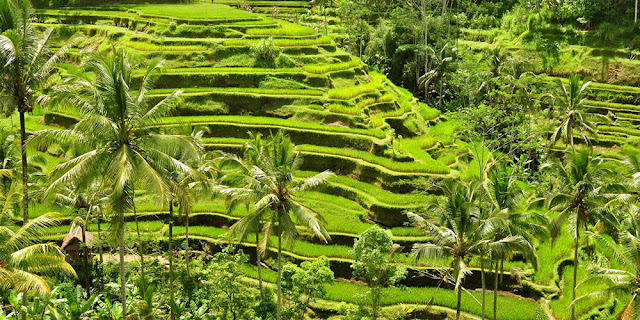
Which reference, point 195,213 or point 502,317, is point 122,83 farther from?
point 502,317

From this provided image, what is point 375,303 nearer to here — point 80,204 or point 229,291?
point 229,291

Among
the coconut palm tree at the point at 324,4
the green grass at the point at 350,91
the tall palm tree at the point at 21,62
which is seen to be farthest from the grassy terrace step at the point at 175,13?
the tall palm tree at the point at 21,62

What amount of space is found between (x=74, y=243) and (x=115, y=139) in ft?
40.8

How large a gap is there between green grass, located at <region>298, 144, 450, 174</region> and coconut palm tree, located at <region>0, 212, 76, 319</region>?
19549 mm

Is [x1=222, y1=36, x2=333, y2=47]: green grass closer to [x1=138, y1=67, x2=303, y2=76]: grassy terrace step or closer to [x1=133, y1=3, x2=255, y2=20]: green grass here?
[x1=138, y1=67, x2=303, y2=76]: grassy terrace step

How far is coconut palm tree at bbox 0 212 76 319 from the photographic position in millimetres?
13391

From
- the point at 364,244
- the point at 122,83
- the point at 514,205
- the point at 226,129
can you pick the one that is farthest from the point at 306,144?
the point at 122,83

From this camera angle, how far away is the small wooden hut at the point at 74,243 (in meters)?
25.2

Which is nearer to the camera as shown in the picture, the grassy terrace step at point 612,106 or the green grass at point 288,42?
the green grass at point 288,42

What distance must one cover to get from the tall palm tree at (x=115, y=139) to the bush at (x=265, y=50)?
26291 millimetres

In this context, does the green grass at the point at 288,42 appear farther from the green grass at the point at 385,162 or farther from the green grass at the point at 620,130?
the green grass at the point at 620,130

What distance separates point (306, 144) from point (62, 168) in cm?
2006

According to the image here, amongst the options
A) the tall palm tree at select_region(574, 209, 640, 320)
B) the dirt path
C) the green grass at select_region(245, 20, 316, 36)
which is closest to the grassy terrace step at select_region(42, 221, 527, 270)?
the dirt path

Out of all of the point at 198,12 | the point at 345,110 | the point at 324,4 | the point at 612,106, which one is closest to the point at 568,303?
the point at 345,110
